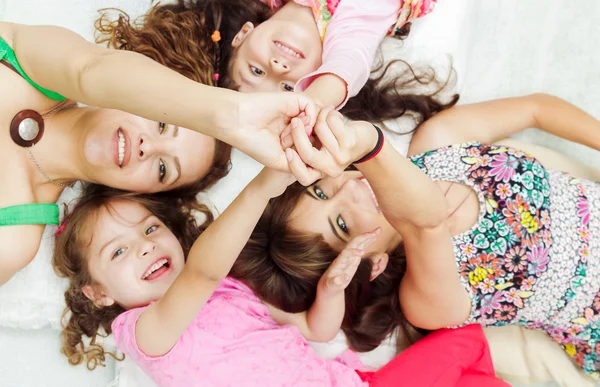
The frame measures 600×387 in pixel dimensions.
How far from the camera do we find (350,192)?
48.6 inches

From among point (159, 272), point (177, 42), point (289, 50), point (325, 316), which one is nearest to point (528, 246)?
point (325, 316)

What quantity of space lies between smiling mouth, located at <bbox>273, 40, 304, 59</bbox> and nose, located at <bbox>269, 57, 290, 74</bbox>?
39 mm

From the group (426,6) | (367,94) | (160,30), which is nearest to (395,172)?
(367,94)

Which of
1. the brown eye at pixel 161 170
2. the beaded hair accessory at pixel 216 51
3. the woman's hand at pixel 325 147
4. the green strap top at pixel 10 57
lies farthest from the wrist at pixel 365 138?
the green strap top at pixel 10 57

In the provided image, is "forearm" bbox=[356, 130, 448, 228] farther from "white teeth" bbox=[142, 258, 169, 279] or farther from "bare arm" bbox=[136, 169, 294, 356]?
"white teeth" bbox=[142, 258, 169, 279]

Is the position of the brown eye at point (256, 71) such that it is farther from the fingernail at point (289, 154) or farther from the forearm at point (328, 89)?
the fingernail at point (289, 154)

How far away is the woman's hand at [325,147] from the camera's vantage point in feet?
2.84

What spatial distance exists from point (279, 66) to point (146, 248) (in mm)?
558

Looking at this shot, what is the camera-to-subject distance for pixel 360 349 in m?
1.49

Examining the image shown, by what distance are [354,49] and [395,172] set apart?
50 cm

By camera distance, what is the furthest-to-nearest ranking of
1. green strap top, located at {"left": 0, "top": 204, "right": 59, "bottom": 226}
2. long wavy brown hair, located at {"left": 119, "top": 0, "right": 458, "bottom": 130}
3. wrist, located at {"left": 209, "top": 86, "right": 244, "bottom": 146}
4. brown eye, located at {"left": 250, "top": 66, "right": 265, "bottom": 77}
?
long wavy brown hair, located at {"left": 119, "top": 0, "right": 458, "bottom": 130}
brown eye, located at {"left": 250, "top": 66, "right": 265, "bottom": 77}
green strap top, located at {"left": 0, "top": 204, "right": 59, "bottom": 226}
wrist, located at {"left": 209, "top": 86, "right": 244, "bottom": 146}

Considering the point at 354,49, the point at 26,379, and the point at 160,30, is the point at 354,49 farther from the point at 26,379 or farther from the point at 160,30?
the point at 26,379

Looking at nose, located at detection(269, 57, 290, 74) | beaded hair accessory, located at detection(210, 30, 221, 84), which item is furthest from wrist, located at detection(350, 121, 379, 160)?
beaded hair accessory, located at detection(210, 30, 221, 84)

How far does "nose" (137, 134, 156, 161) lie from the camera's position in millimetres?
1247
